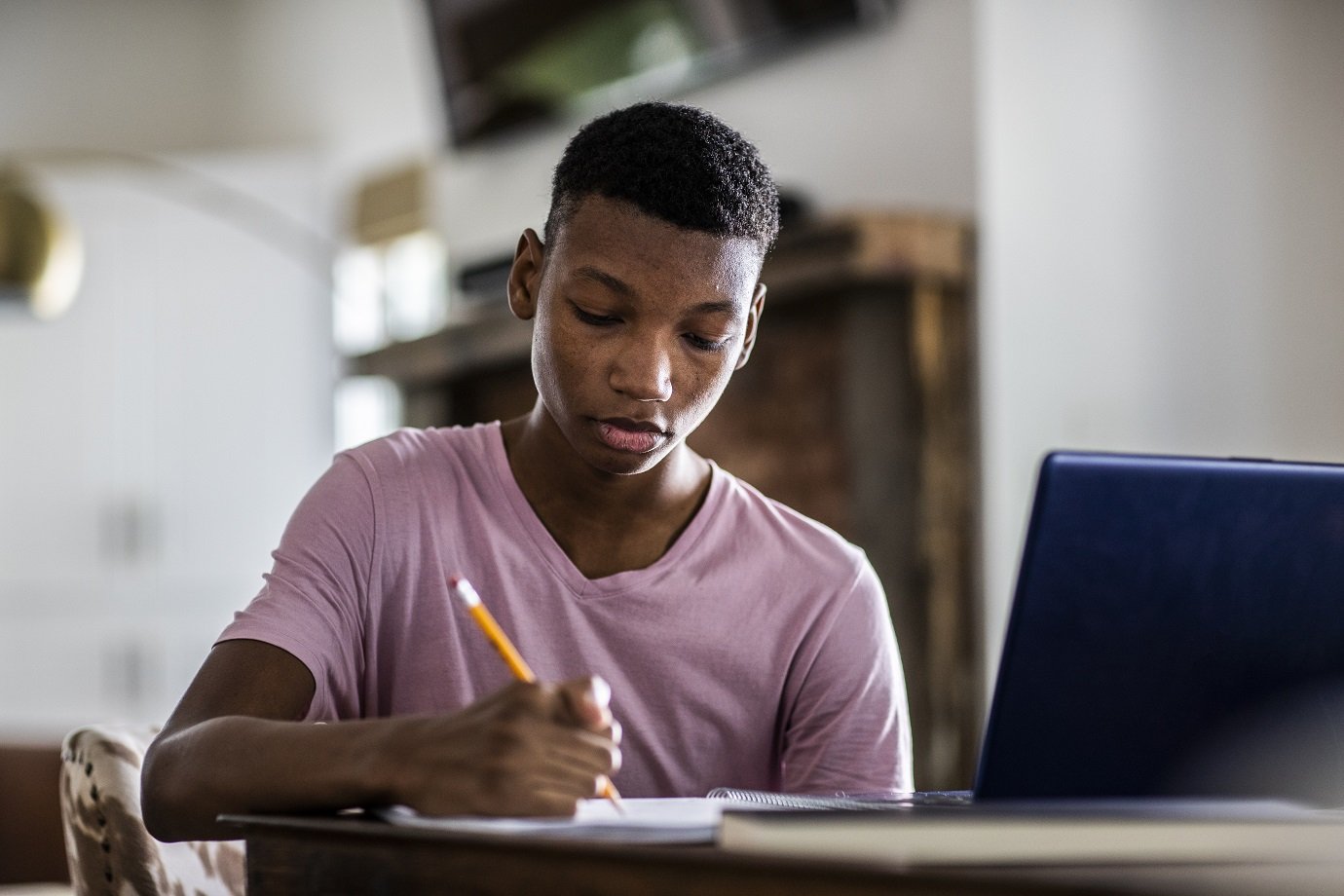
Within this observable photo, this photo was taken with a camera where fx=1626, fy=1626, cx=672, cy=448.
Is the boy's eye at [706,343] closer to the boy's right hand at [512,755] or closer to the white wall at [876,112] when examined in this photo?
the boy's right hand at [512,755]

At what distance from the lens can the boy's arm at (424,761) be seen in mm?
728

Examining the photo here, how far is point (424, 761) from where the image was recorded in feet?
2.44

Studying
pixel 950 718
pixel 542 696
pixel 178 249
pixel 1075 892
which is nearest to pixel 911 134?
pixel 950 718

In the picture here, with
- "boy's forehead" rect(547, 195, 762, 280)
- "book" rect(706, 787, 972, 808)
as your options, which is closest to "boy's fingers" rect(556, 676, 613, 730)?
"book" rect(706, 787, 972, 808)

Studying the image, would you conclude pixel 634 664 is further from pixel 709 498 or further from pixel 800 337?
pixel 800 337

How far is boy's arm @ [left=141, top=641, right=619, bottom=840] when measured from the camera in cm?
73

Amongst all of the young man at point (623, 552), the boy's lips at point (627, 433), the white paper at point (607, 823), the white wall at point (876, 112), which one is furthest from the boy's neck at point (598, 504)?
the white wall at point (876, 112)

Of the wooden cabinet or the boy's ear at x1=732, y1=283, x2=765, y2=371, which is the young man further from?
the wooden cabinet

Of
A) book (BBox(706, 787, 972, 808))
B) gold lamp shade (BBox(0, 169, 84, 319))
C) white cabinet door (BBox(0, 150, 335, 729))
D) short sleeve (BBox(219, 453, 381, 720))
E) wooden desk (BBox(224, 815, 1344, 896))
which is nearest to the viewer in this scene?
wooden desk (BBox(224, 815, 1344, 896))

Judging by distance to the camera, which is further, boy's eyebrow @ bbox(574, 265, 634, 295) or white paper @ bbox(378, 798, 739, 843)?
boy's eyebrow @ bbox(574, 265, 634, 295)

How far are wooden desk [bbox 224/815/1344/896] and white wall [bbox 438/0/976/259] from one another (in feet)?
5.54

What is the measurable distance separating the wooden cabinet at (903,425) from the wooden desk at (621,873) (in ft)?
5.78

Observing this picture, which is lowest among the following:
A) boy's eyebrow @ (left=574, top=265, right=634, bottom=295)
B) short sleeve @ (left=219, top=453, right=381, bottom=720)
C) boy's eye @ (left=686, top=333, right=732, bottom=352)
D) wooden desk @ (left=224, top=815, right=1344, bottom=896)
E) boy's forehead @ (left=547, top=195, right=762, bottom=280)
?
wooden desk @ (left=224, top=815, right=1344, bottom=896)

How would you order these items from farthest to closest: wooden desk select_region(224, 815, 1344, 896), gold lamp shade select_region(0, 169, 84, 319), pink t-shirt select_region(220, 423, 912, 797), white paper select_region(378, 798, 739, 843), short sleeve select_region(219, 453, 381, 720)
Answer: gold lamp shade select_region(0, 169, 84, 319)
pink t-shirt select_region(220, 423, 912, 797)
short sleeve select_region(219, 453, 381, 720)
white paper select_region(378, 798, 739, 843)
wooden desk select_region(224, 815, 1344, 896)
